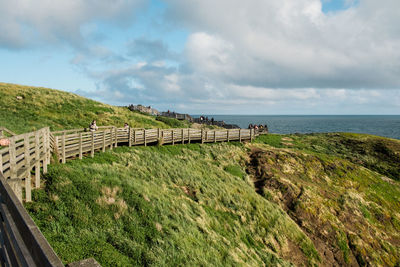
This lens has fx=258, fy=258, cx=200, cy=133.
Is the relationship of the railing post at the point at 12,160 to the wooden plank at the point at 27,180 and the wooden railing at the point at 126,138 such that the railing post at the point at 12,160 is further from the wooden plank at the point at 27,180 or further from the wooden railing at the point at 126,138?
the wooden railing at the point at 126,138

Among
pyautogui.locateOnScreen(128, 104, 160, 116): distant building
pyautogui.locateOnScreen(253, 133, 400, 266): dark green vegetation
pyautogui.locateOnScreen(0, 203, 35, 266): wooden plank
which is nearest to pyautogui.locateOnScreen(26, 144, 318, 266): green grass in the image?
pyautogui.locateOnScreen(253, 133, 400, 266): dark green vegetation

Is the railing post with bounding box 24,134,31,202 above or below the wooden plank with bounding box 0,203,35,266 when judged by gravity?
below

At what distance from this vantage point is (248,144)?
33.8m

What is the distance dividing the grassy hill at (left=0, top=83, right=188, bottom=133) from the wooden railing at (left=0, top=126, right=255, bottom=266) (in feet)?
32.7

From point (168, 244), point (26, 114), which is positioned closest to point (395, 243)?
point (168, 244)

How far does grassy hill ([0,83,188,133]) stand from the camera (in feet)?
91.6

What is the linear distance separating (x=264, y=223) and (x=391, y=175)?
24929 millimetres

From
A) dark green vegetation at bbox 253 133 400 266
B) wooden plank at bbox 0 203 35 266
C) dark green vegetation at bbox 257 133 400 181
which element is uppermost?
wooden plank at bbox 0 203 35 266

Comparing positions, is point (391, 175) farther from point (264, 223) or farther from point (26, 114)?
point (26, 114)

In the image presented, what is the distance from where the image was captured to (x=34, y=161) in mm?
10617

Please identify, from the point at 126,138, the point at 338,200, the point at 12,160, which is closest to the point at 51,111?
the point at 126,138

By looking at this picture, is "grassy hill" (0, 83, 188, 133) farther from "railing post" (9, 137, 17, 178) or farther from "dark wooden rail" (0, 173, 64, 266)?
"dark wooden rail" (0, 173, 64, 266)

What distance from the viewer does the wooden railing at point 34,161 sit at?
2568mm

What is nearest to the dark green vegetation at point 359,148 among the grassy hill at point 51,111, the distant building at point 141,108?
the grassy hill at point 51,111
